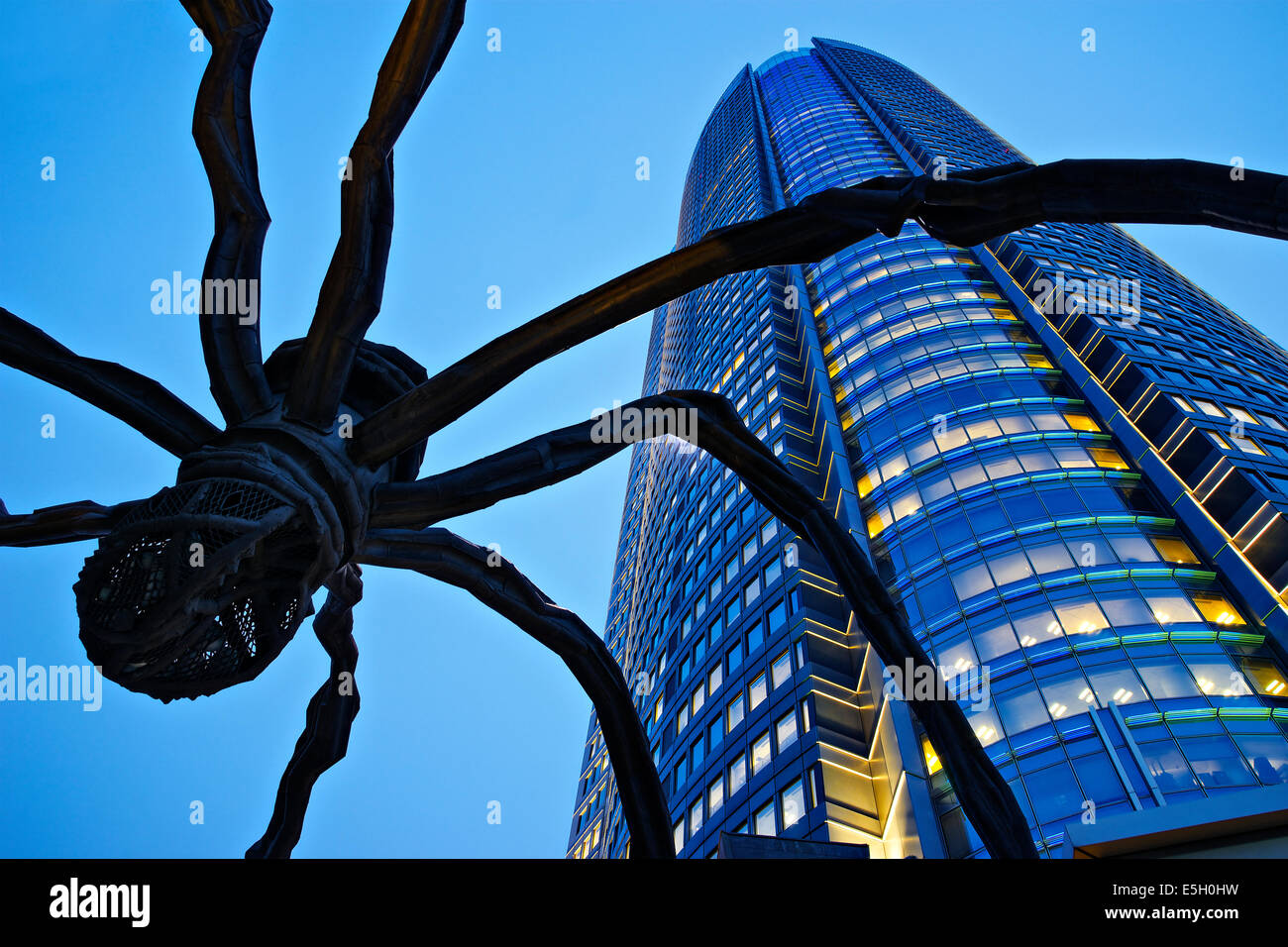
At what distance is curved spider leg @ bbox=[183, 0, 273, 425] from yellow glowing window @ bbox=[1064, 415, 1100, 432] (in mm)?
29629

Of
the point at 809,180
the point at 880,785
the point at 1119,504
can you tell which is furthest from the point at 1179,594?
the point at 809,180

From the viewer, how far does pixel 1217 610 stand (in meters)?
21.6

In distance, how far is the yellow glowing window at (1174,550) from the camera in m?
23.2

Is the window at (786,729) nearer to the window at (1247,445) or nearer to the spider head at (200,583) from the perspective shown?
the window at (1247,445)

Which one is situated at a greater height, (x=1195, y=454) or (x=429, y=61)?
(x=1195, y=454)

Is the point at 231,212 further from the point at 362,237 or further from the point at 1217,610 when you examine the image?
the point at 1217,610

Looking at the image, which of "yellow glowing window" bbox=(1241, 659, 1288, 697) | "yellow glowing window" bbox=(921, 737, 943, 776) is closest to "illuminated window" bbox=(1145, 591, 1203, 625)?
"yellow glowing window" bbox=(1241, 659, 1288, 697)

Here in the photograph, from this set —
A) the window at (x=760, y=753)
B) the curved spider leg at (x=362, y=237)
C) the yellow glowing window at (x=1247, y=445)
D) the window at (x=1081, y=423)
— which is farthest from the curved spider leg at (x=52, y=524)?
the window at (x=1081, y=423)

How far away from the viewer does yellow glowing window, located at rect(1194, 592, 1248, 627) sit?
69.9ft

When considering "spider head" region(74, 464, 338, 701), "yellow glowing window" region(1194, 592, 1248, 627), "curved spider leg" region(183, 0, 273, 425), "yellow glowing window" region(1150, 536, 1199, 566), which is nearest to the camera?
"spider head" region(74, 464, 338, 701)

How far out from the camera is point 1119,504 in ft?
82.1

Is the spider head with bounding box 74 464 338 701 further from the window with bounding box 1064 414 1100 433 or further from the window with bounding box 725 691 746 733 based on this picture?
the window with bounding box 1064 414 1100 433

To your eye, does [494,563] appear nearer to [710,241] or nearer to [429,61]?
[710,241]

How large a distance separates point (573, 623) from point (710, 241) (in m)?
2.59
